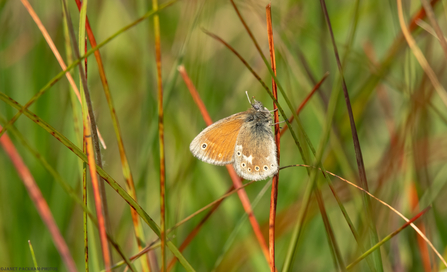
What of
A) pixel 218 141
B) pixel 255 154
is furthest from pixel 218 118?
pixel 255 154

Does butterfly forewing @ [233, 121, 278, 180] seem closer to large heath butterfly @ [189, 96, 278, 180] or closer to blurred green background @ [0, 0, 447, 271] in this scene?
large heath butterfly @ [189, 96, 278, 180]

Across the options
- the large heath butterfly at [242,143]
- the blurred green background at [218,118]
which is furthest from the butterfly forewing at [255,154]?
the blurred green background at [218,118]

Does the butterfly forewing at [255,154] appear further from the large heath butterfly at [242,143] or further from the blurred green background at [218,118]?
the blurred green background at [218,118]

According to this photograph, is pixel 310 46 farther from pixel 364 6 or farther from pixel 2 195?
pixel 2 195

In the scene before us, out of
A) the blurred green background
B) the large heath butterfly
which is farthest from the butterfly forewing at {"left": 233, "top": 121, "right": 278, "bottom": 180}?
the blurred green background

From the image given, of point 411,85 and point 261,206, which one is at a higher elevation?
point 411,85

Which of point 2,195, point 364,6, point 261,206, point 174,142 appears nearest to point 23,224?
point 2,195
